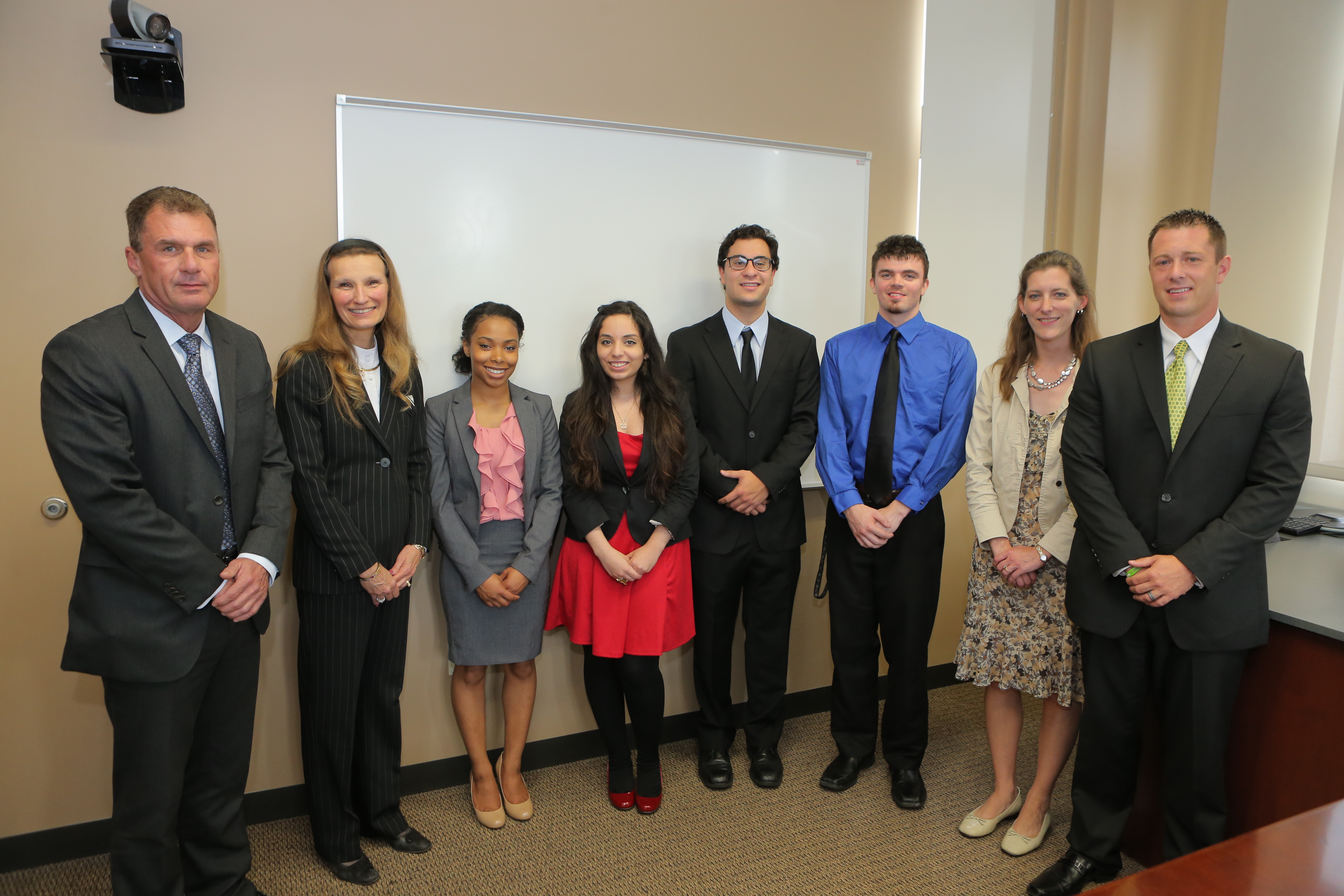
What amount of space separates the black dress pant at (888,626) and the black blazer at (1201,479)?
2.13 ft

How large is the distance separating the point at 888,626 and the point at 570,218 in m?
1.89

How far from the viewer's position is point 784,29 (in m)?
3.12

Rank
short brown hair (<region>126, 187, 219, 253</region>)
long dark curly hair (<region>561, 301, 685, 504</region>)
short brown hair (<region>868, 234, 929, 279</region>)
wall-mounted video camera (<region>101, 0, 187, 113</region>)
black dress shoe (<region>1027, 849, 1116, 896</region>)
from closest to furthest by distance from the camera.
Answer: short brown hair (<region>126, 187, 219, 253</region>) < wall-mounted video camera (<region>101, 0, 187, 113</region>) < black dress shoe (<region>1027, 849, 1116, 896</region>) < long dark curly hair (<region>561, 301, 685, 504</region>) < short brown hair (<region>868, 234, 929, 279</region>)

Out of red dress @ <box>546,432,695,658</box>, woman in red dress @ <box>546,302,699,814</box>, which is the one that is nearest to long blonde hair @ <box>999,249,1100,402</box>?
woman in red dress @ <box>546,302,699,814</box>

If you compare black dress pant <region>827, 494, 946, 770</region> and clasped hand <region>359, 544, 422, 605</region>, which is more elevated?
clasped hand <region>359, 544, 422, 605</region>

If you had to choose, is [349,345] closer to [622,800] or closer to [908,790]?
[622,800]

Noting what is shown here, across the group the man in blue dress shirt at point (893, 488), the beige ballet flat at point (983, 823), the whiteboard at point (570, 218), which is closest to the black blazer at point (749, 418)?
the man in blue dress shirt at point (893, 488)

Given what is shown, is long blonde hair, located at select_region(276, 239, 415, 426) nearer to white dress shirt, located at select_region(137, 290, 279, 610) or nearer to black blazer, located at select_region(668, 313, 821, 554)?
white dress shirt, located at select_region(137, 290, 279, 610)

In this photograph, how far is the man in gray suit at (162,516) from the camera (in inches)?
→ 68.6

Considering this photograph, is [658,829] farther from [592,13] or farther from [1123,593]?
[592,13]

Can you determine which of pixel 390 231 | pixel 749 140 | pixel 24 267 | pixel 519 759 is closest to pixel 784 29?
pixel 749 140

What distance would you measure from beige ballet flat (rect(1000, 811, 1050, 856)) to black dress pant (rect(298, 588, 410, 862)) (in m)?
1.96

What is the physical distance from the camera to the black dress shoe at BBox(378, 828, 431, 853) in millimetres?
2484

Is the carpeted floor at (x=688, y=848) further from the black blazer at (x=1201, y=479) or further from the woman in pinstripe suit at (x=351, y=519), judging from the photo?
the black blazer at (x=1201, y=479)
